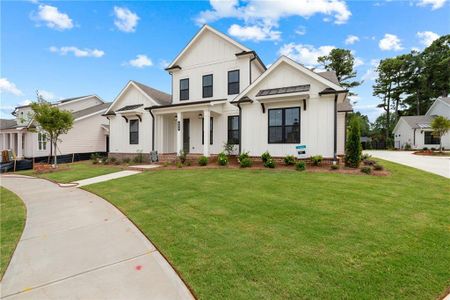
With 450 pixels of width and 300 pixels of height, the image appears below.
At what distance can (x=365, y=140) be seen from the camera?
4047 cm

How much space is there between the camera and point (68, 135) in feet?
69.3

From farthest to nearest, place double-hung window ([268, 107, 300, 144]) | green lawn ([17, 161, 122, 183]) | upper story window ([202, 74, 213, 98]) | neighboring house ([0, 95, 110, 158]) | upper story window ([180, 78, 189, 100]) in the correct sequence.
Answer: neighboring house ([0, 95, 110, 158])
upper story window ([180, 78, 189, 100])
upper story window ([202, 74, 213, 98])
double-hung window ([268, 107, 300, 144])
green lawn ([17, 161, 122, 183])

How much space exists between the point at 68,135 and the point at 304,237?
939 inches

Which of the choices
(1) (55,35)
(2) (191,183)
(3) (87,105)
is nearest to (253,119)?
(2) (191,183)

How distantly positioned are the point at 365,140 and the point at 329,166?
118 feet

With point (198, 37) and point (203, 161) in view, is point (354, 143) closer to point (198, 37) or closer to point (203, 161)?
point (203, 161)

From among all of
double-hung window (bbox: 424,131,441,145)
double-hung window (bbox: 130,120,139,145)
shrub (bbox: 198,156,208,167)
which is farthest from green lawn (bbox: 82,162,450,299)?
double-hung window (bbox: 424,131,441,145)

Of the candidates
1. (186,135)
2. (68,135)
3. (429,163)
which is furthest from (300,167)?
(68,135)

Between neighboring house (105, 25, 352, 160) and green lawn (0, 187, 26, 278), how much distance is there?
336 inches

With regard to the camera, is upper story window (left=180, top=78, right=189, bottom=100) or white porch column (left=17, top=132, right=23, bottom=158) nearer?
upper story window (left=180, top=78, right=189, bottom=100)

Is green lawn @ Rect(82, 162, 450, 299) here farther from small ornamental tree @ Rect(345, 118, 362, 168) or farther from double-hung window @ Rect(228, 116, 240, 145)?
double-hung window @ Rect(228, 116, 240, 145)

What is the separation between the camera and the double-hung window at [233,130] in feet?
47.6

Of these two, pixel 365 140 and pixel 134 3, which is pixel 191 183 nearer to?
pixel 134 3

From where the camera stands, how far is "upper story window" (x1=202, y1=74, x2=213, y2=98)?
1575cm
